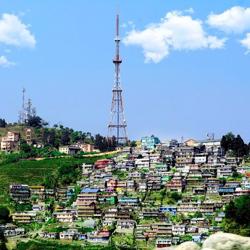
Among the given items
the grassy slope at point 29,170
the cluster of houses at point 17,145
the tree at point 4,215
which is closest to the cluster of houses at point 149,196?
the tree at point 4,215

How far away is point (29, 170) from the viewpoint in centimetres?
4300

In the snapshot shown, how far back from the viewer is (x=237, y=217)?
96.2ft

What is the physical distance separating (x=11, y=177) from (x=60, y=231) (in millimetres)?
11441

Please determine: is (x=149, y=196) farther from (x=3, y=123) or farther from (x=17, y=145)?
(x=3, y=123)

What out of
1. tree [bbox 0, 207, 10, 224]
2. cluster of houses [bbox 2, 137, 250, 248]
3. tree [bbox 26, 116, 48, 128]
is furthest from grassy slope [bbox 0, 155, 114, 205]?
tree [bbox 26, 116, 48, 128]

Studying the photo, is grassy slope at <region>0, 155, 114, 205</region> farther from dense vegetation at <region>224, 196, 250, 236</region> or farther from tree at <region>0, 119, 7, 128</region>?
dense vegetation at <region>224, 196, 250, 236</region>

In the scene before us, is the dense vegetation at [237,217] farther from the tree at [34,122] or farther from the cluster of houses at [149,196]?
the tree at [34,122]

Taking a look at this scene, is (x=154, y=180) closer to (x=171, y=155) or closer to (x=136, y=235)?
(x=171, y=155)

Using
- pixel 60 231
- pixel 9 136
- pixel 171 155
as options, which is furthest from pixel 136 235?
pixel 9 136

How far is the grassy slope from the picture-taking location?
135ft

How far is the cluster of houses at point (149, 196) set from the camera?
100ft

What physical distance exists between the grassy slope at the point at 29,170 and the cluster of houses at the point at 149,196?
6.59 feet

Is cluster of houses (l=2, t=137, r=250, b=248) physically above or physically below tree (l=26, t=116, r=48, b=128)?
below

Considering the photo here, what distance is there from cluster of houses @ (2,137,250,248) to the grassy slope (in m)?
2.01
